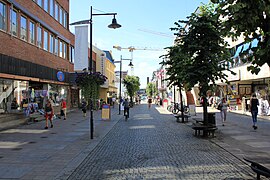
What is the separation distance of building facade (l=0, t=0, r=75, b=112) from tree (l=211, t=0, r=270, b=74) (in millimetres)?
13273

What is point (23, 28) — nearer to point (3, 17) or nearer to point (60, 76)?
point (3, 17)

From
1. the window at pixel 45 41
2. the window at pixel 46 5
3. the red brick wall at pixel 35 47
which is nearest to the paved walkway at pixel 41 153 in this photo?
the red brick wall at pixel 35 47

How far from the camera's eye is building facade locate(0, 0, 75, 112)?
17109mm

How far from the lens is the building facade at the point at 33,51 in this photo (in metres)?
17.1

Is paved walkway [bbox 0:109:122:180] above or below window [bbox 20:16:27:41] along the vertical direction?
below

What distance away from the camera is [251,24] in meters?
5.23

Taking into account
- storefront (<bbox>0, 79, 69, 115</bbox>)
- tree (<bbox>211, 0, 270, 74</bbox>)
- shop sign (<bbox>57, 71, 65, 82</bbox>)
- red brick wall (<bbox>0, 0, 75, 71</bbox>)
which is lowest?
storefront (<bbox>0, 79, 69, 115</bbox>)

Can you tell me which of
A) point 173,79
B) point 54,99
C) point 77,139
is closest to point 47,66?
point 54,99

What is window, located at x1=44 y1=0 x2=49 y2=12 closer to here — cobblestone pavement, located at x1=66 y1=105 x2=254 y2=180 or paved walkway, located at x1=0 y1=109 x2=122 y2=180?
paved walkway, located at x1=0 y1=109 x2=122 y2=180

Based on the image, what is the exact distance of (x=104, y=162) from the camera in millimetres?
8289

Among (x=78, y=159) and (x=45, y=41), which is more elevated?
(x=45, y=41)

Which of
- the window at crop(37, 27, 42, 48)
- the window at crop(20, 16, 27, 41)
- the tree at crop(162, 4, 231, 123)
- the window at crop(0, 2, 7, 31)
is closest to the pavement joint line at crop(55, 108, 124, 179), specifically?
the tree at crop(162, 4, 231, 123)

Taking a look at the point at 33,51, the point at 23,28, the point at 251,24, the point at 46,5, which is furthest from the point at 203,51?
the point at 46,5

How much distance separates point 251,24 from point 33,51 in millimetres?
18564
